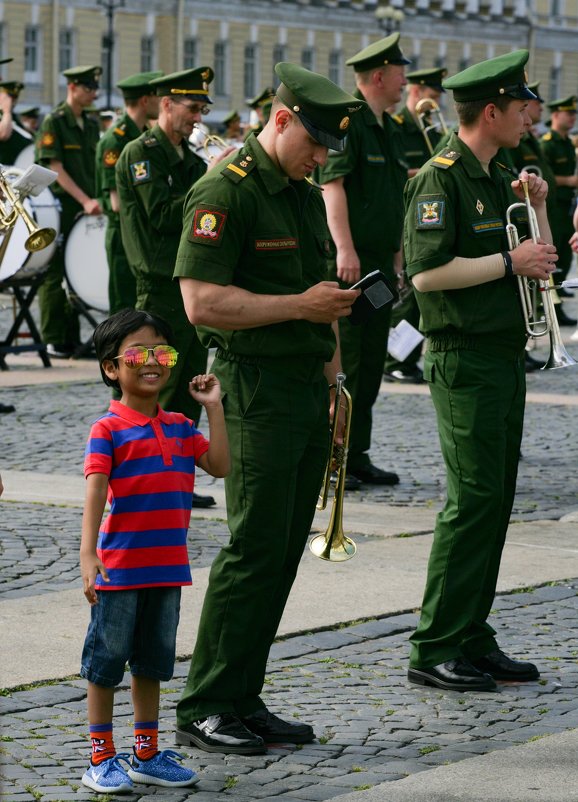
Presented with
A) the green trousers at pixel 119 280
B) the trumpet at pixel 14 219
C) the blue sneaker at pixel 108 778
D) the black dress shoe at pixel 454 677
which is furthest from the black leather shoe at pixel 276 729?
the green trousers at pixel 119 280

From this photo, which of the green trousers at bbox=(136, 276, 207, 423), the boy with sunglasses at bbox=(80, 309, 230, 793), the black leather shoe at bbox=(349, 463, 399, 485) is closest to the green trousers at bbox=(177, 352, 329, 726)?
the boy with sunglasses at bbox=(80, 309, 230, 793)

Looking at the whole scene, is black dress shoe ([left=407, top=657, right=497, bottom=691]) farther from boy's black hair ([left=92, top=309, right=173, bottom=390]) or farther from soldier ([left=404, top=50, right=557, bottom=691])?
boy's black hair ([left=92, top=309, right=173, bottom=390])

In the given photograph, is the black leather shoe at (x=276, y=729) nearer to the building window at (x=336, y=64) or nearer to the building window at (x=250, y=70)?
the building window at (x=250, y=70)

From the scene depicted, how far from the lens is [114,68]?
69.8m

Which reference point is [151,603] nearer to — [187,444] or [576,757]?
[187,444]

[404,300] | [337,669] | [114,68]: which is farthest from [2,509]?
[114,68]

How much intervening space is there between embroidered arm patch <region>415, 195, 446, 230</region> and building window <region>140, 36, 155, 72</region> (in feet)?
218

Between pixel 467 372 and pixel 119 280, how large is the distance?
681 centimetres

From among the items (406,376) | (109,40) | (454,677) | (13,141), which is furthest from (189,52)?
(454,677)

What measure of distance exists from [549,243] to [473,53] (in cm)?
8146

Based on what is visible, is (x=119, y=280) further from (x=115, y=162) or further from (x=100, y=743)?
(x=100, y=743)

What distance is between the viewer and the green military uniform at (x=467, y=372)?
586 cm

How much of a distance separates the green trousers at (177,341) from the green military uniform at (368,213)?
1015 millimetres

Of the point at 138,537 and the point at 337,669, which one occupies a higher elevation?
the point at 138,537
